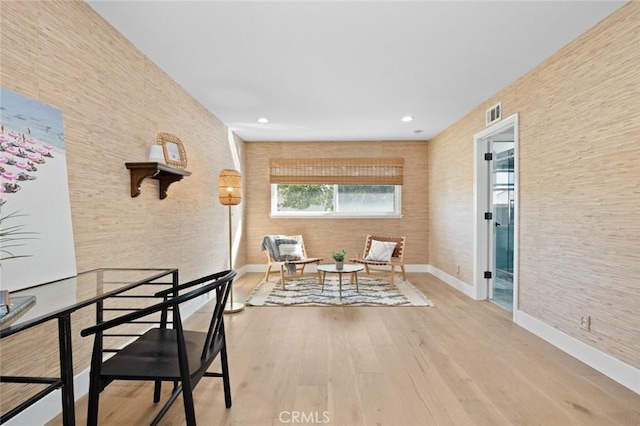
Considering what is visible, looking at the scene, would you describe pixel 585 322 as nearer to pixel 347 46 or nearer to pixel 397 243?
pixel 347 46

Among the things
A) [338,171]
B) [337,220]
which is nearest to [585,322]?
[337,220]

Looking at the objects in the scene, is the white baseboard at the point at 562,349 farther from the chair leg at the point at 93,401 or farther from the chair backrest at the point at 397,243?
the chair backrest at the point at 397,243

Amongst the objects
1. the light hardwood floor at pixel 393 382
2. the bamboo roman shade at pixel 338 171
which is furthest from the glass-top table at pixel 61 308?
the bamboo roman shade at pixel 338 171

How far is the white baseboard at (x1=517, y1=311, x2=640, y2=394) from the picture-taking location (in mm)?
A: 2209

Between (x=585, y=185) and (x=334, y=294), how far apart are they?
3.02 metres

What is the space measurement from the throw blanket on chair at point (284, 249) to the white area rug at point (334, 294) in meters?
0.35

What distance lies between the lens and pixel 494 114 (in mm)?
3932

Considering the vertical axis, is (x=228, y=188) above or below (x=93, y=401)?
above

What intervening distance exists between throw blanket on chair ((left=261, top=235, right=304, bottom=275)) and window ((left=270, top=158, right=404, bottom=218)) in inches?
35.6

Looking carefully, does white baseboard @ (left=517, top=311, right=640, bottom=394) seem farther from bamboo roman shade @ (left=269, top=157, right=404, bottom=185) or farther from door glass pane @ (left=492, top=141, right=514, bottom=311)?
bamboo roman shade @ (left=269, top=157, right=404, bottom=185)

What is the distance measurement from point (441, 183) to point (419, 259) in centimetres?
150

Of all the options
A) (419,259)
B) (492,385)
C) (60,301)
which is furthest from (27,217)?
(419,259)

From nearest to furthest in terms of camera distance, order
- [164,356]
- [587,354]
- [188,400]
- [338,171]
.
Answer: [188,400], [164,356], [587,354], [338,171]

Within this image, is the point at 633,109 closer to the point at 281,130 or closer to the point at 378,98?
the point at 378,98
